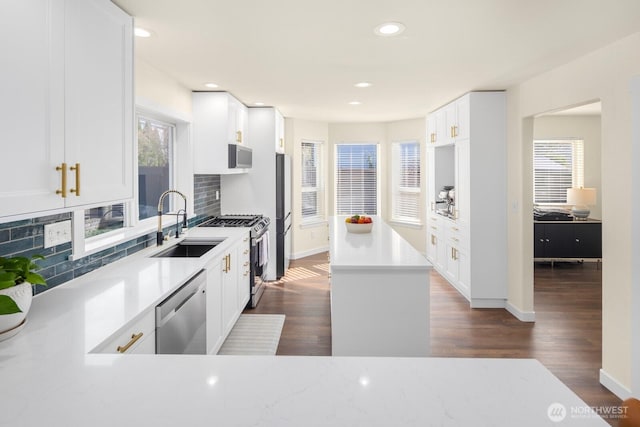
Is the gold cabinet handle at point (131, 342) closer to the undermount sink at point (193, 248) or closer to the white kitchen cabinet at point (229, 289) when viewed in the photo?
the white kitchen cabinet at point (229, 289)

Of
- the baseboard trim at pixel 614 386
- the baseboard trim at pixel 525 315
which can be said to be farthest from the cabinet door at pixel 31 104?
the baseboard trim at pixel 525 315

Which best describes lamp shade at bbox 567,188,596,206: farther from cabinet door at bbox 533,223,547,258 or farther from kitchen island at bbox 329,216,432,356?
kitchen island at bbox 329,216,432,356

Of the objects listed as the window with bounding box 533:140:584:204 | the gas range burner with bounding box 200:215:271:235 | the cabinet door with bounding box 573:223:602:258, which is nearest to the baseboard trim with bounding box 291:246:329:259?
the gas range burner with bounding box 200:215:271:235

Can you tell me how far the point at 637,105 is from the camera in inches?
91.2

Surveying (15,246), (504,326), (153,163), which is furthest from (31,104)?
(504,326)

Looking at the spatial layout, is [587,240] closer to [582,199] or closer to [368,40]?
[582,199]

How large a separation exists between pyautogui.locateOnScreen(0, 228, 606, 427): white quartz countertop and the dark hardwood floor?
73.8 inches

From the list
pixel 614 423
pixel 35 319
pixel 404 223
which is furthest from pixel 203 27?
pixel 404 223

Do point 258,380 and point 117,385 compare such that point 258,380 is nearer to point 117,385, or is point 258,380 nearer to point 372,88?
point 117,385

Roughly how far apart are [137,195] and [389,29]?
80.7 inches

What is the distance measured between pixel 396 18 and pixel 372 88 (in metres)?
1.94

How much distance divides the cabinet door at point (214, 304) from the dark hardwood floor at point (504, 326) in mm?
595

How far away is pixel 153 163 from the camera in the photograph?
3684 mm

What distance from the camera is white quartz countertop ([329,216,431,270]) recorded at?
7.93 feet
